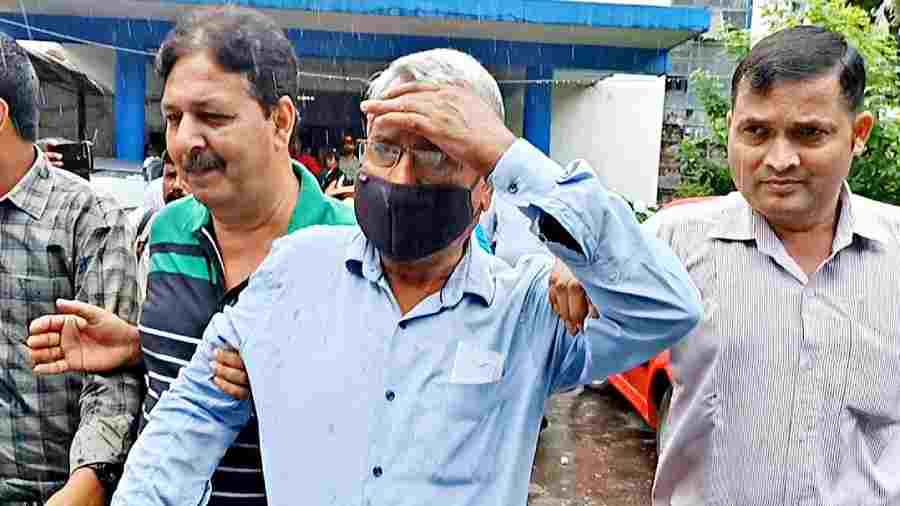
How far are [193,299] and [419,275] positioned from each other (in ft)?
1.87

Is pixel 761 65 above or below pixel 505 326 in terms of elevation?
above

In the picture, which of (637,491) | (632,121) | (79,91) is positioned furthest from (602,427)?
(79,91)

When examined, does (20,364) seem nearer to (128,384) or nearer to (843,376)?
(128,384)

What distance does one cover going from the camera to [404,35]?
1136 centimetres

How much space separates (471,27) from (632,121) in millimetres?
3330

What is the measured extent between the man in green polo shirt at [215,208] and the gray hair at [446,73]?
0.45m

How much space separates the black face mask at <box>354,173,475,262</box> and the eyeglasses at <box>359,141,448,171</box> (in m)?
0.03

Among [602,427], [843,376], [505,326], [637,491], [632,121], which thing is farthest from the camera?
[632,121]

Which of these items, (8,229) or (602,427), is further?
(602,427)

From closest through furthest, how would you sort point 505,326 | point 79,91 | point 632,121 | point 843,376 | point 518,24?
1. point 505,326
2. point 843,376
3. point 518,24
4. point 632,121
5. point 79,91

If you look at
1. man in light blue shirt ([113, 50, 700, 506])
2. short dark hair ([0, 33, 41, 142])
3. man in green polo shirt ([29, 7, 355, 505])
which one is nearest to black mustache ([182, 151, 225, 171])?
man in green polo shirt ([29, 7, 355, 505])

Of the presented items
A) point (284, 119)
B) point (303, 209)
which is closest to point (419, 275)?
point (303, 209)

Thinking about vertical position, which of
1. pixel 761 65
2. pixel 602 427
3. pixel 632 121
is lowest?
pixel 602 427

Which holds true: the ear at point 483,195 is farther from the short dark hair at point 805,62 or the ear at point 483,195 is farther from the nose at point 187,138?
the short dark hair at point 805,62
